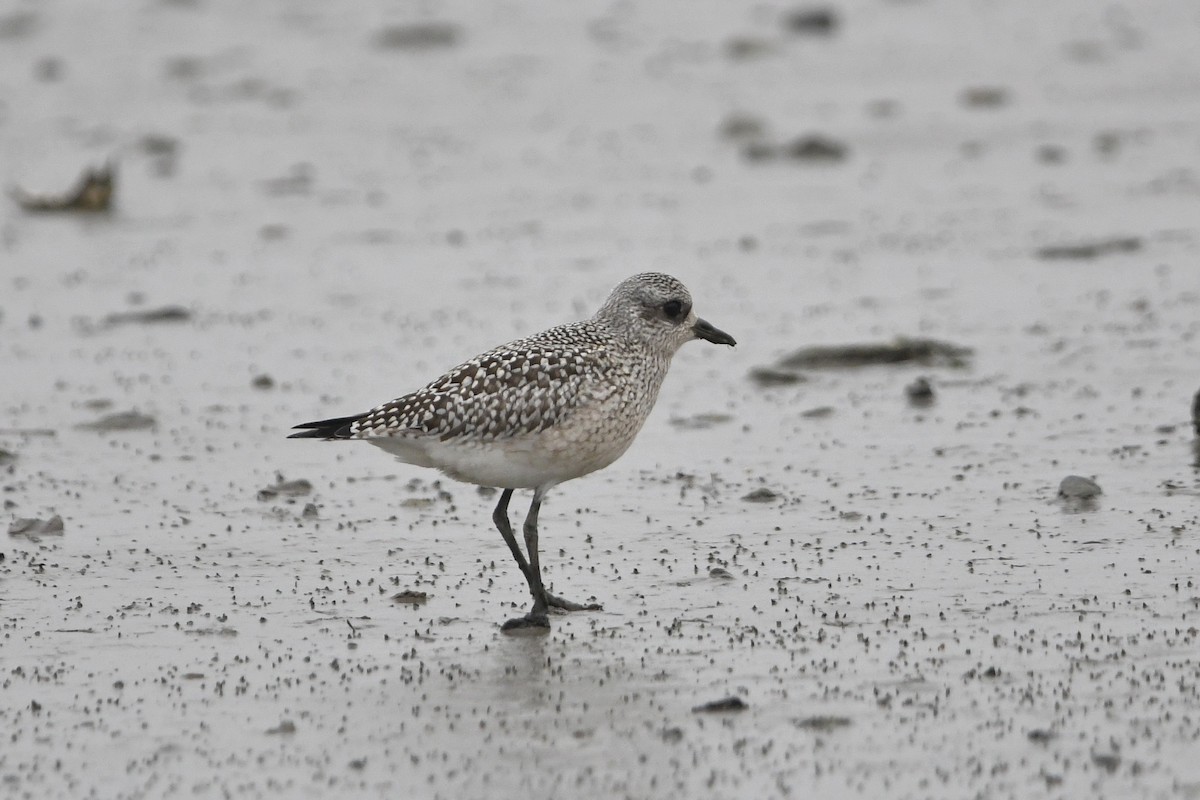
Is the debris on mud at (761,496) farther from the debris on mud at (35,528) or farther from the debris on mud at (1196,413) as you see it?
the debris on mud at (35,528)

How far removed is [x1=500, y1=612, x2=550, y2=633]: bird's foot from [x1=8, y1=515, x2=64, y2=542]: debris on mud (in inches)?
101

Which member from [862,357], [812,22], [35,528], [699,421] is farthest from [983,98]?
[35,528]

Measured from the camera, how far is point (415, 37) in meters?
26.8

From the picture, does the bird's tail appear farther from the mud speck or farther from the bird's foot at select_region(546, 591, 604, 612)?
the mud speck

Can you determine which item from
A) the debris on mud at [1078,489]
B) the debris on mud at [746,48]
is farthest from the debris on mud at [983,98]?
the debris on mud at [1078,489]

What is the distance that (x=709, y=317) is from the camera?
13.2m

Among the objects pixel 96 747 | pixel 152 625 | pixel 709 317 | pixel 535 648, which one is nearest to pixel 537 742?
pixel 535 648

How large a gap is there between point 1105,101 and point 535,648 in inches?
674

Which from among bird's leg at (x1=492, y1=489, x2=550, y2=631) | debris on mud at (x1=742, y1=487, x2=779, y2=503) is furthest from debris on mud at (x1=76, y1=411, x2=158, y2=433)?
debris on mud at (x1=742, y1=487, x2=779, y2=503)

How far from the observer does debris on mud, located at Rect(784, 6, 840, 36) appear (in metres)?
26.7

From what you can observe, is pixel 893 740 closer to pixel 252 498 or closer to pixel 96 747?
pixel 96 747

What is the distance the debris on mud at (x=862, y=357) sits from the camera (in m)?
11.6

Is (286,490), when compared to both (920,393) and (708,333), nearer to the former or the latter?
(708,333)

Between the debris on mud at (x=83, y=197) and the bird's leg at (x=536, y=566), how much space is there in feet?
37.0
